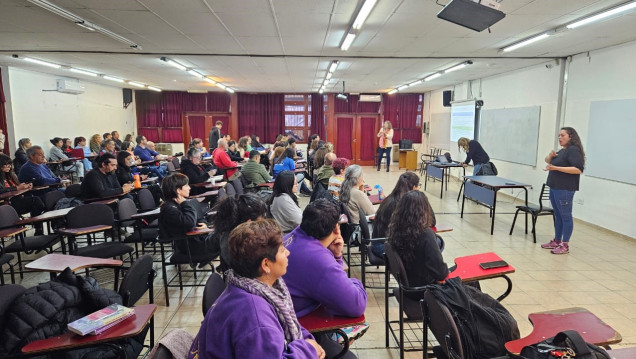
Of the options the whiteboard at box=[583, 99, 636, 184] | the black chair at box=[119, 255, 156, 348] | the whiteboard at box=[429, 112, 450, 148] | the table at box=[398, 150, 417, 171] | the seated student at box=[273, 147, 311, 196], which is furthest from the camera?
the table at box=[398, 150, 417, 171]

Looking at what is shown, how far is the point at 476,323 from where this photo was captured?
6.27 ft

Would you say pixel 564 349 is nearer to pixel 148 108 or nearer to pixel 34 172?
pixel 34 172

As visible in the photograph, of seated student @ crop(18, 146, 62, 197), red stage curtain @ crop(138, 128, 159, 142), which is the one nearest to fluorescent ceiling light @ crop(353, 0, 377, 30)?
seated student @ crop(18, 146, 62, 197)

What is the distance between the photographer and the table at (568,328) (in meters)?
1.69

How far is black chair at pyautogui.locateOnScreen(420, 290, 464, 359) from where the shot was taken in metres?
1.70

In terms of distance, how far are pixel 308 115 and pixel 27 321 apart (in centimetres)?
1428

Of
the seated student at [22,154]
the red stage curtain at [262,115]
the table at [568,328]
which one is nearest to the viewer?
the table at [568,328]

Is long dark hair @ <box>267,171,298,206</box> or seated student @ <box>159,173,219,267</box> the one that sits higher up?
long dark hair @ <box>267,171,298,206</box>

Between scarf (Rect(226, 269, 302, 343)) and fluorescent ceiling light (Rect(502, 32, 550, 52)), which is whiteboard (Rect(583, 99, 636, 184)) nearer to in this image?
fluorescent ceiling light (Rect(502, 32, 550, 52))

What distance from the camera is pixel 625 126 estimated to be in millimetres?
5762

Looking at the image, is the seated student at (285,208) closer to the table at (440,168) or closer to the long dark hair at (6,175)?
the long dark hair at (6,175)

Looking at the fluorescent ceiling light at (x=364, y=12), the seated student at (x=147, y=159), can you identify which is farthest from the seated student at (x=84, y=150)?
the fluorescent ceiling light at (x=364, y=12)

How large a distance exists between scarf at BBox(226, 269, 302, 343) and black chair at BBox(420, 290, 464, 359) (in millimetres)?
730

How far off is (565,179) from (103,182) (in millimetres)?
6237
